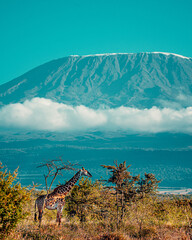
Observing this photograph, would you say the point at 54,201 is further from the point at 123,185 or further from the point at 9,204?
the point at 123,185

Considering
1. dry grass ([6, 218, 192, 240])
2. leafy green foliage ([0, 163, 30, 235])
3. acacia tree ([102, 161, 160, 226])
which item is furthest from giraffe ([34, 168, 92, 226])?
acacia tree ([102, 161, 160, 226])

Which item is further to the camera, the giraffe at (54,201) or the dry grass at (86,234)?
the giraffe at (54,201)

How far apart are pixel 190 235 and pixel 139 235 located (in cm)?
307

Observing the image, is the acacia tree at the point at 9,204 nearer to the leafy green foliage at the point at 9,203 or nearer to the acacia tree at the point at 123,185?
the leafy green foliage at the point at 9,203

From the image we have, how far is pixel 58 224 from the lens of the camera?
61.1 ft

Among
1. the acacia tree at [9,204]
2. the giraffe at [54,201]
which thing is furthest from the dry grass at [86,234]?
the giraffe at [54,201]

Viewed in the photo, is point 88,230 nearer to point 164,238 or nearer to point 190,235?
point 164,238

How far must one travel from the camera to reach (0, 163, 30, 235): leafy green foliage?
48.7 feet

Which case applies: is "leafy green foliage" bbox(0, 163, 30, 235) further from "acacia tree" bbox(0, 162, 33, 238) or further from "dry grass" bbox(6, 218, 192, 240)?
"dry grass" bbox(6, 218, 192, 240)

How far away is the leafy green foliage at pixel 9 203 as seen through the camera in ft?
48.7

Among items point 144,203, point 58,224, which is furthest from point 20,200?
→ point 144,203

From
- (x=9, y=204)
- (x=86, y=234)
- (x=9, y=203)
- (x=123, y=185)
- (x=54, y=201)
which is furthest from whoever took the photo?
(x=123, y=185)

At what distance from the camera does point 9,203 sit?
15.2 m

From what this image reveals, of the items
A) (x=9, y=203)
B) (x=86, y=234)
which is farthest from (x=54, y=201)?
(x=9, y=203)
